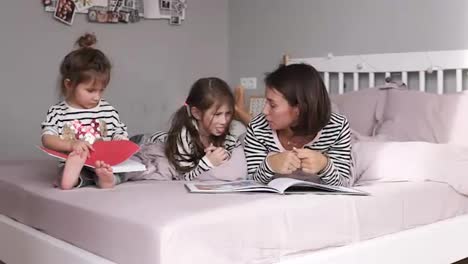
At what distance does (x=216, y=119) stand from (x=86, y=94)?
415 millimetres

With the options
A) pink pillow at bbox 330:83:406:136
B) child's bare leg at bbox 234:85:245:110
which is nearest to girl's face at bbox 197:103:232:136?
pink pillow at bbox 330:83:406:136

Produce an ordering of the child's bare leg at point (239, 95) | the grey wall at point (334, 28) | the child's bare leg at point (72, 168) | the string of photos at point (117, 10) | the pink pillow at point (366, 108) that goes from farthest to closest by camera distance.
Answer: the child's bare leg at point (239, 95) < the string of photos at point (117, 10) < the grey wall at point (334, 28) < the pink pillow at point (366, 108) < the child's bare leg at point (72, 168)

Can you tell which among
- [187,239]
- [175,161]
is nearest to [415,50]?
[175,161]

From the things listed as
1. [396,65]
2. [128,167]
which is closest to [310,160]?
[128,167]

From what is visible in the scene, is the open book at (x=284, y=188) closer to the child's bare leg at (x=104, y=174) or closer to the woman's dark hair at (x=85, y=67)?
the child's bare leg at (x=104, y=174)

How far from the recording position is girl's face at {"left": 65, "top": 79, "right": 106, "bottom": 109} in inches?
75.9

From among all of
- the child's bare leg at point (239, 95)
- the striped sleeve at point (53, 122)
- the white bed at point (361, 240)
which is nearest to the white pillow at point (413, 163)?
the white bed at point (361, 240)

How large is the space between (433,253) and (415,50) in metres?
1.05

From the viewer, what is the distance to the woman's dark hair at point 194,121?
6.59 feet

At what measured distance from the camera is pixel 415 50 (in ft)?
8.46

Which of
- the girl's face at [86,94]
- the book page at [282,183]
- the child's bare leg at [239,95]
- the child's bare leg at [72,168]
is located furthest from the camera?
the child's bare leg at [239,95]

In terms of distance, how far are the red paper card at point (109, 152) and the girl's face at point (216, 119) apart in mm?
290

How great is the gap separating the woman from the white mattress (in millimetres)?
127

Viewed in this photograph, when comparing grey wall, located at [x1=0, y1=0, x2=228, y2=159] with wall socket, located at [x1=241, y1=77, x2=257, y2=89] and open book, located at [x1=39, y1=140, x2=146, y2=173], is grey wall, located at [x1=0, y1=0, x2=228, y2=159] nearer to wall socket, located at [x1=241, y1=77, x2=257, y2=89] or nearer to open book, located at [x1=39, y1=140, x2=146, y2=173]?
wall socket, located at [x1=241, y1=77, x2=257, y2=89]
